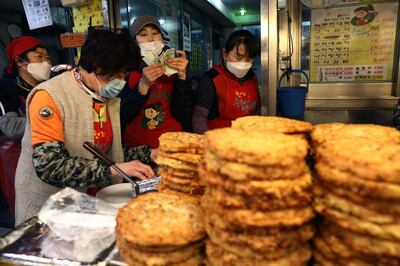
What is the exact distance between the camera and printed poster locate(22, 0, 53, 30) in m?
3.28

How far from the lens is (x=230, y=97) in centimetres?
304

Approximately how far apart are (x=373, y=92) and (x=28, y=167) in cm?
328

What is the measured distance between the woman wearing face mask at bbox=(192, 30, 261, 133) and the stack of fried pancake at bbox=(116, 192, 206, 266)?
1.91 m

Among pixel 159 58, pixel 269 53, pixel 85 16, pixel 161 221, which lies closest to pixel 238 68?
pixel 269 53

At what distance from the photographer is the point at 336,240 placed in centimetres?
86

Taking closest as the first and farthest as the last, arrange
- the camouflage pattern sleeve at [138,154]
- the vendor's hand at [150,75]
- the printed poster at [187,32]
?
the camouflage pattern sleeve at [138,154] → the vendor's hand at [150,75] → the printed poster at [187,32]

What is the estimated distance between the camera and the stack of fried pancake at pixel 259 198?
2.71 feet

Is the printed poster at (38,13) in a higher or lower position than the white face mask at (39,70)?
higher

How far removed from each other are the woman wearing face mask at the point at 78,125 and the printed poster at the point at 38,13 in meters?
1.66

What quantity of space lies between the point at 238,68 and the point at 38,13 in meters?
2.23

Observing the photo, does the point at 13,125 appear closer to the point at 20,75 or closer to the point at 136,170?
the point at 20,75

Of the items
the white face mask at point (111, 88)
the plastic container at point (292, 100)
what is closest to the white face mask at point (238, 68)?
the plastic container at point (292, 100)

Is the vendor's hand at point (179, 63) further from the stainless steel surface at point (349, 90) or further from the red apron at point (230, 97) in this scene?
the stainless steel surface at point (349, 90)

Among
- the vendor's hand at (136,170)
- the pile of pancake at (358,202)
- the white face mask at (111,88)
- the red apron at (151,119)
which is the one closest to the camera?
the pile of pancake at (358,202)
